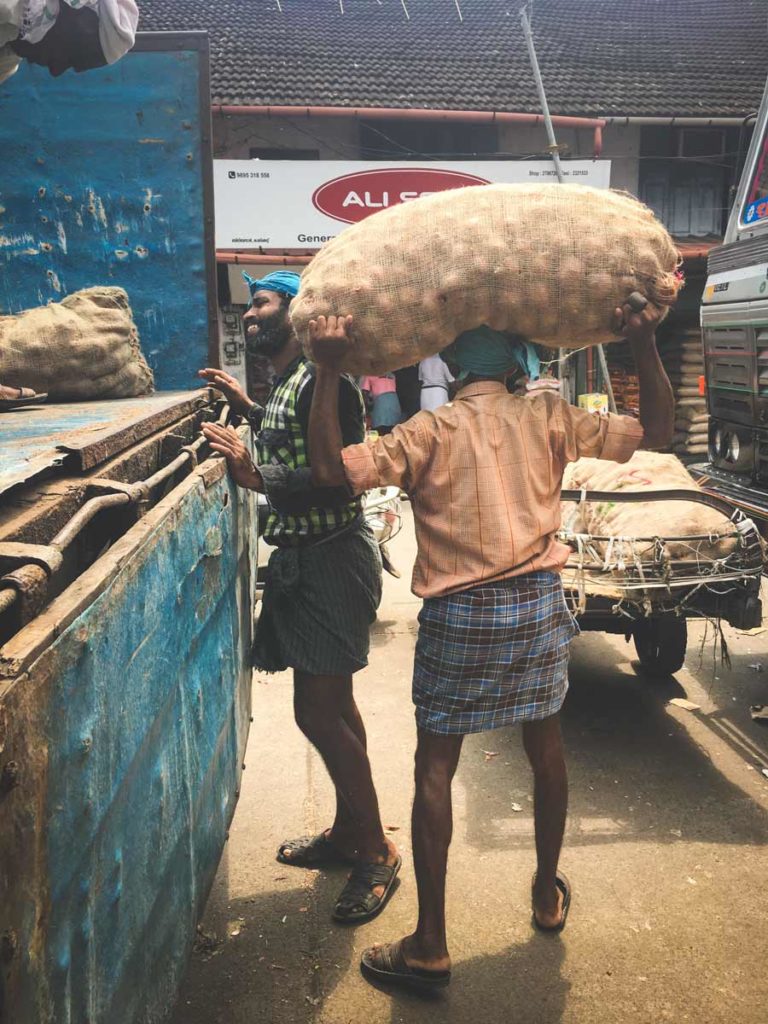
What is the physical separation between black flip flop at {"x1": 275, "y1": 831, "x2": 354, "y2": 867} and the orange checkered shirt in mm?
1148

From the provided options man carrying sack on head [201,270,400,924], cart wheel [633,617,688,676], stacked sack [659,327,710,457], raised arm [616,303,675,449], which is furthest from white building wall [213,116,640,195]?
raised arm [616,303,675,449]

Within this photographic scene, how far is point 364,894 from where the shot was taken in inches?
103

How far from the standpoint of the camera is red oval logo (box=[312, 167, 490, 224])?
37.3ft

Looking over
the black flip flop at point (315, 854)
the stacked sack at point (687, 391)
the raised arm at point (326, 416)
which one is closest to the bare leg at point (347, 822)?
the black flip flop at point (315, 854)

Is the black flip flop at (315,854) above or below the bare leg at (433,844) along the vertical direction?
below

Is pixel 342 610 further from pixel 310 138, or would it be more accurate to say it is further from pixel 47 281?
pixel 310 138

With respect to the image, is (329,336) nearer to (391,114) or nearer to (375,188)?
(375,188)

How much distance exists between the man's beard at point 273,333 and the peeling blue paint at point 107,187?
1180mm

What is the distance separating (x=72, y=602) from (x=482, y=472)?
1.28m

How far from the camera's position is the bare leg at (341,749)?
8.57ft

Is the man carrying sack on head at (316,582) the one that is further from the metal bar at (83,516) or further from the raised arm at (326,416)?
the metal bar at (83,516)

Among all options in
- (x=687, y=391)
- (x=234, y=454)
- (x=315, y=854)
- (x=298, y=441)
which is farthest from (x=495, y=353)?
(x=687, y=391)

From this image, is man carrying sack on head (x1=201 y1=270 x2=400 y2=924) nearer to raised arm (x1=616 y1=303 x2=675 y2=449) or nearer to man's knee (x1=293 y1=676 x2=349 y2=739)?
man's knee (x1=293 y1=676 x2=349 y2=739)

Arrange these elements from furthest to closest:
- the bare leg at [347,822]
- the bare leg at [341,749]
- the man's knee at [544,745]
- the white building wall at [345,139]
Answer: the white building wall at [345,139], the bare leg at [347,822], the bare leg at [341,749], the man's knee at [544,745]
